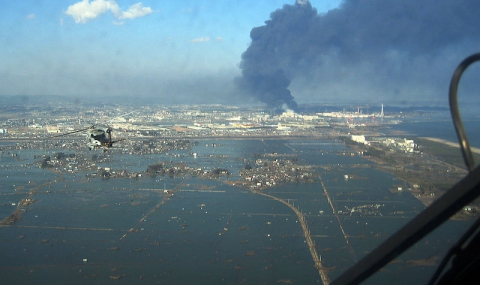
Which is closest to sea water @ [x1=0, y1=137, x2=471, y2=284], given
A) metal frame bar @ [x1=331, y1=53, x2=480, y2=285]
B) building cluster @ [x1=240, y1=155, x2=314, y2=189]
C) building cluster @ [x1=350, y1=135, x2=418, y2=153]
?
building cluster @ [x1=240, y1=155, x2=314, y2=189]

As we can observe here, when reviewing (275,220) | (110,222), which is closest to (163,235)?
(110,222)

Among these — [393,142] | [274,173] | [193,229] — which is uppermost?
[393,142]

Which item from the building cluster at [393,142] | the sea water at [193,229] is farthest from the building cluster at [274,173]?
the building cluster at [393,142]

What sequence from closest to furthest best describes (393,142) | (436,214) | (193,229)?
1. (436,214)
2. (193,229)
3. (393,142)

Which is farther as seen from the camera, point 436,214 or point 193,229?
point 193,229

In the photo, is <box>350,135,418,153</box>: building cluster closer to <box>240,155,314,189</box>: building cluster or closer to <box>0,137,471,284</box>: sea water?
<box>0,137,471,284</box>: sea water

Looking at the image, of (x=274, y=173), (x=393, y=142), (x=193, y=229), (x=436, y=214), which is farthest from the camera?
(x=393, y=142)

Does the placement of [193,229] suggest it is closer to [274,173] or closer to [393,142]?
[274,173]

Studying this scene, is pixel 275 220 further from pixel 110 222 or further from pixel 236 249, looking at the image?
pixel 110 222

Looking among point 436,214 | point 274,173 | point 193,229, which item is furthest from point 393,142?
point 436,214
